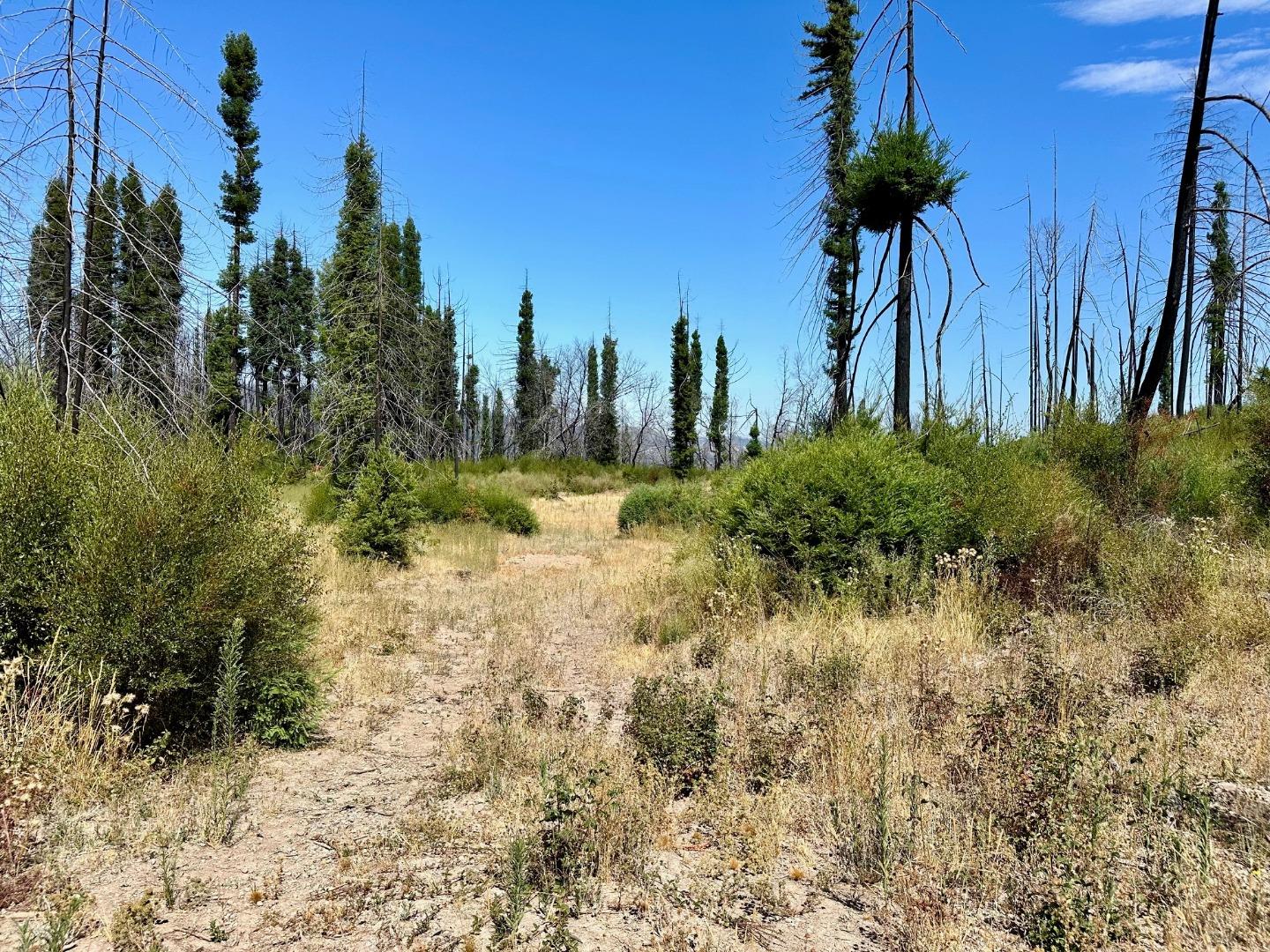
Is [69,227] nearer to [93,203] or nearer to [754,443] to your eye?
[93,203]

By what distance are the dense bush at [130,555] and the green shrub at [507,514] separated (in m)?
13.4

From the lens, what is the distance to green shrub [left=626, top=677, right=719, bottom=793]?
4238 millimetres

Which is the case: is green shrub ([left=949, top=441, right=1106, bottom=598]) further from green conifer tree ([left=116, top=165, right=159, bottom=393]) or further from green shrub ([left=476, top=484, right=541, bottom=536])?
green shrub ([left=476, top=484, right=541, bottom=536])

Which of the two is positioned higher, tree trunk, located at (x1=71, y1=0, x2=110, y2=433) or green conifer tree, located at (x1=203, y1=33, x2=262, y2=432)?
green conifer tree, located at (x1=203, y1=33, x2=262, y2=432)

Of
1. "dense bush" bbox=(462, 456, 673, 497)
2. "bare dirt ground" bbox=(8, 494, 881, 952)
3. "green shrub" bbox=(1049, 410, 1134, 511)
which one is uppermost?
"dense bush" bbox=(462, 456, 673, 497)

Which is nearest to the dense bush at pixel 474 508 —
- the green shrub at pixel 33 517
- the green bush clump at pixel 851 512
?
the green bush clump at pixel 851 512

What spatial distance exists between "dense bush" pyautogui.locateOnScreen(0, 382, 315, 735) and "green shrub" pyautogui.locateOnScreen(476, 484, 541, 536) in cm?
1340

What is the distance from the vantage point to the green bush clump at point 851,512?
778 cm

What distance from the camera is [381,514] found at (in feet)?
42.2

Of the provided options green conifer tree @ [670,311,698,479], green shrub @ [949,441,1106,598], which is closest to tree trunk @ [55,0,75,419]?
green shrub @ [949,441,1106,598]

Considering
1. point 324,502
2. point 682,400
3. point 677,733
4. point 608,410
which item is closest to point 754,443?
point 682,400

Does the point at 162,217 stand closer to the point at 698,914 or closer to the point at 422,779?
the point at 422,779

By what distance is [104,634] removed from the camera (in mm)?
4039

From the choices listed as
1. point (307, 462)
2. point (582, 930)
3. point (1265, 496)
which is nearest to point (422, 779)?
point (582, 930)
